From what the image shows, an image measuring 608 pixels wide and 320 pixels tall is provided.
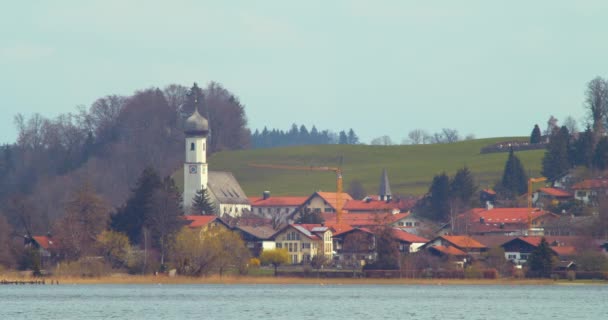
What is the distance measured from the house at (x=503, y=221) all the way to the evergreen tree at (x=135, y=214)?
1166 inches

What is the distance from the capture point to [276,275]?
101 meters

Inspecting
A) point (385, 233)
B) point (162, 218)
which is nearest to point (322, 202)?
point (162, 218)

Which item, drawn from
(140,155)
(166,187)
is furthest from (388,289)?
(140,155)

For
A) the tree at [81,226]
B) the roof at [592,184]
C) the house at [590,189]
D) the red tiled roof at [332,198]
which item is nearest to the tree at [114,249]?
the tree at [81,226]

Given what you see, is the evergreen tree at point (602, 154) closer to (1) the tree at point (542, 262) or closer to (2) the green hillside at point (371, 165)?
(2) the green hillside at point (371, 165)

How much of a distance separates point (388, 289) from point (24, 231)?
45.9 metres

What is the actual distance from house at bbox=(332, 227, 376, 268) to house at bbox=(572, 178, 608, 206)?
70.9 ft

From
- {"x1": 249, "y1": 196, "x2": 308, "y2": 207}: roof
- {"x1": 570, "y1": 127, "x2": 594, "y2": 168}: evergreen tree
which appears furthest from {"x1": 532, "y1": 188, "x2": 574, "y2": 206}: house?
{"x1": 249, "y1": 196, "x2": 308, "y2": 207}: roof

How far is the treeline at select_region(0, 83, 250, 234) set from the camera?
163 metres

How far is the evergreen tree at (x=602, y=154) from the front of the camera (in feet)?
441

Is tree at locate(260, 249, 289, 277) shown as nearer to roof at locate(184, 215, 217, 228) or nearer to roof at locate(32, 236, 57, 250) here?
roof at locate(184, 215, 217, 228)

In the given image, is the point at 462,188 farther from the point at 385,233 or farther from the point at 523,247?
the point at 385,233

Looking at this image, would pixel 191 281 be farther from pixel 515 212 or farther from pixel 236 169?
pixel 236 169

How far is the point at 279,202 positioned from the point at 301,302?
87388mm
